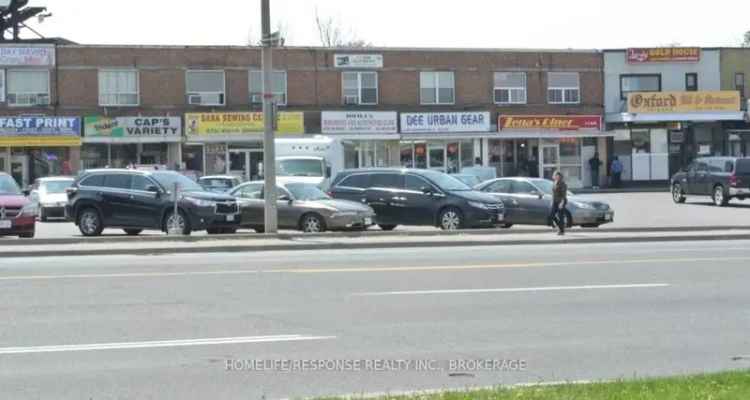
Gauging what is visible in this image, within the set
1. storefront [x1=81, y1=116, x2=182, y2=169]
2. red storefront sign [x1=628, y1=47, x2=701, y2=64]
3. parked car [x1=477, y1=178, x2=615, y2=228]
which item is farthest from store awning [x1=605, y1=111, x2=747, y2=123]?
parked car [x1=477, y1=178, x2=615, y2=228]

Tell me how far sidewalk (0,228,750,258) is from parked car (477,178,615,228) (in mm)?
2281

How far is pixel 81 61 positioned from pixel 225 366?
39.3 metres

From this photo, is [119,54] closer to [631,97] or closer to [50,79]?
[50,79]

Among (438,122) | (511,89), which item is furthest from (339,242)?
(511,89)

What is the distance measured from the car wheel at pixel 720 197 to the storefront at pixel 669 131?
14.6 m

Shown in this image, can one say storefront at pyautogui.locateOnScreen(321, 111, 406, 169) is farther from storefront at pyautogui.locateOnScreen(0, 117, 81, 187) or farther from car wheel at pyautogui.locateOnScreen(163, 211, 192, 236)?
car wheel at pyautogui.locateOnScreen(163, 211, 192, 236)

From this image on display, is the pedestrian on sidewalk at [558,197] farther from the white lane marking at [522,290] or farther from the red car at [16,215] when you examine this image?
the red car at [16,215]

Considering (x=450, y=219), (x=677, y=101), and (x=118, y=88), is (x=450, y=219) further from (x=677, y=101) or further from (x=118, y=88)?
(x=677, y=101)

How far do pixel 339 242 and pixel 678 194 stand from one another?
2082 cm

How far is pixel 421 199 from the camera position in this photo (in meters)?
26.2

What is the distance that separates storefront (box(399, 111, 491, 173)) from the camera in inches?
1940

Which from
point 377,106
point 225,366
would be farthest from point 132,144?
point 225,366

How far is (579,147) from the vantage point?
171 feet

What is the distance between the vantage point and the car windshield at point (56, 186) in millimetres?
32688
